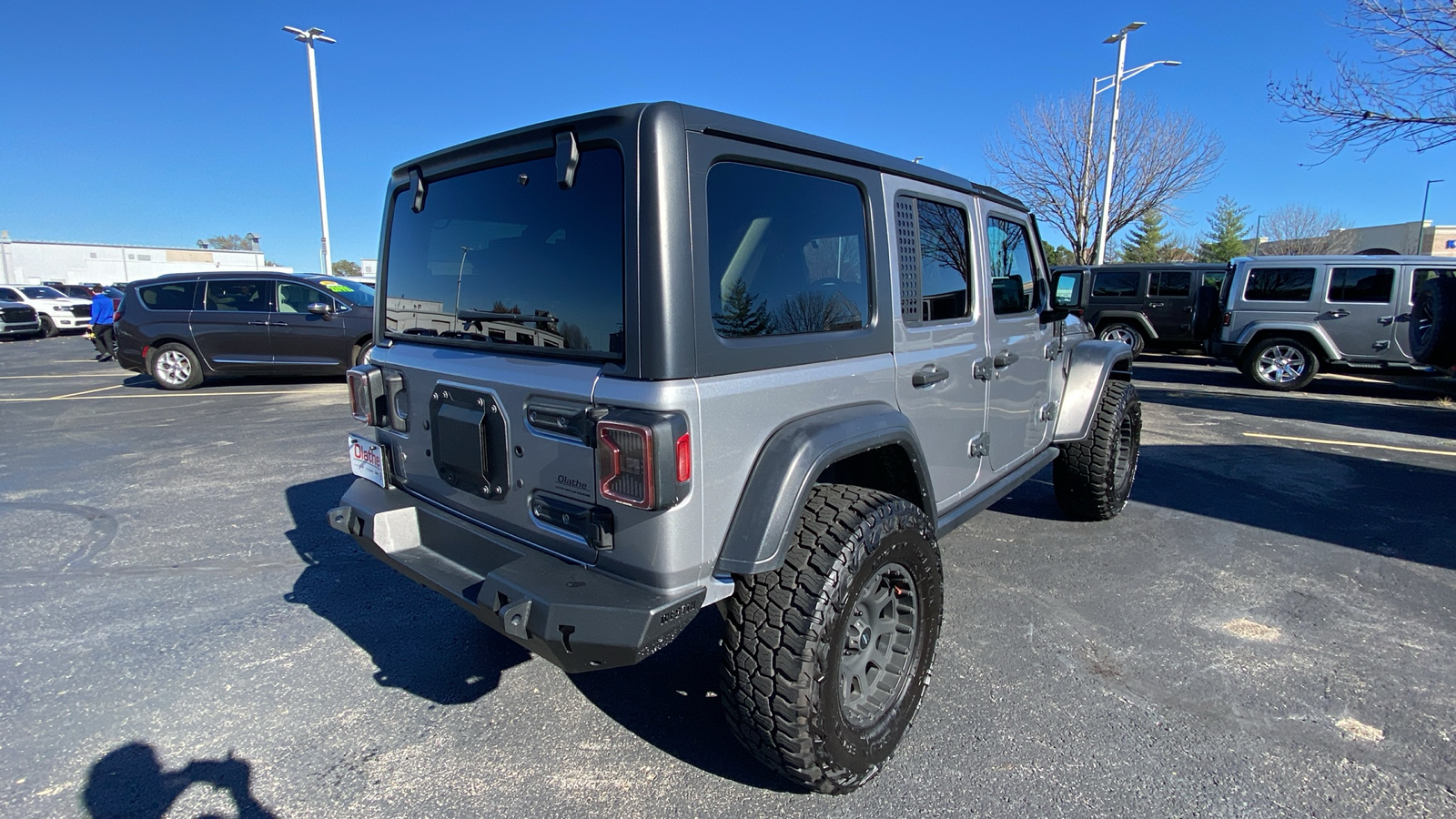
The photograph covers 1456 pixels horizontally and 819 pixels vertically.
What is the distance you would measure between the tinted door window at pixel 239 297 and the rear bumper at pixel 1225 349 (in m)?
14.4

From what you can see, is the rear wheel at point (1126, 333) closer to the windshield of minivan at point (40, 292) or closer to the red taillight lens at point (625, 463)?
the red taillight lens at point (625, 463)

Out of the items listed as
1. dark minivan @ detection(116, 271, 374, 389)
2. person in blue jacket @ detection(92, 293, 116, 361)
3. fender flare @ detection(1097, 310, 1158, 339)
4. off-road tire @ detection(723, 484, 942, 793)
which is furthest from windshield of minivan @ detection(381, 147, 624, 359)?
fender flare @ detection(1097, 310, 1158, 339)

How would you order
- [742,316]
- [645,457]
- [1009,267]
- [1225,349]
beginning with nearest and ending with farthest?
[645,457] < [742,316] < [1009,267] < [1225,349]

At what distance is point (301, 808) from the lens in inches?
87.2

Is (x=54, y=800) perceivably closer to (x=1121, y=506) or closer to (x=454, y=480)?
(x=454, y=480)

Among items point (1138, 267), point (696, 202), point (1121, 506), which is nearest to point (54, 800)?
point (696, 202)

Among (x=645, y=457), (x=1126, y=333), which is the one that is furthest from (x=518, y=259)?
(x=1126, y=333)

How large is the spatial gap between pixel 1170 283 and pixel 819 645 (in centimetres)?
1484

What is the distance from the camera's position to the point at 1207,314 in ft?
37.1

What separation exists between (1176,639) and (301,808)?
11.4 feet

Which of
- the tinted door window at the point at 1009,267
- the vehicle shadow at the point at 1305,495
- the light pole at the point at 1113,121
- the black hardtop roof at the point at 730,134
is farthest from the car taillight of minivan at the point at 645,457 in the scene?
the light pole at the point at 1113,121

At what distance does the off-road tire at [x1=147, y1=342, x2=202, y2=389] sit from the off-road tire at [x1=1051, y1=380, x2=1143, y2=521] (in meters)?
11.8

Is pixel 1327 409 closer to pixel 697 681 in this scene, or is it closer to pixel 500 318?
pixel 697 681

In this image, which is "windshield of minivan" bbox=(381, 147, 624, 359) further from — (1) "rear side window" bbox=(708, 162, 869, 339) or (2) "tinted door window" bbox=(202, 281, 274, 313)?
(2) "tinted door window" bbox=(202, 281, 274, 313)
